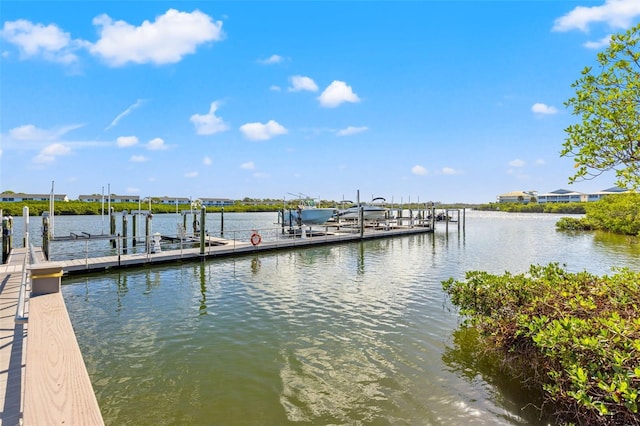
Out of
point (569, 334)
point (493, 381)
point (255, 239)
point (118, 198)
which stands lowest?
point (493, 381)

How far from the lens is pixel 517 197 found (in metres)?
159

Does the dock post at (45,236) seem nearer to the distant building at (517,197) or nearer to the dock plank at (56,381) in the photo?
the dock plank at (56,381)

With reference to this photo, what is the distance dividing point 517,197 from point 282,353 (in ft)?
578

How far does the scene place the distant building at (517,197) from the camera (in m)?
154

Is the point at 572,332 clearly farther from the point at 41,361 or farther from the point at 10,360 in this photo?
the point at 10,360

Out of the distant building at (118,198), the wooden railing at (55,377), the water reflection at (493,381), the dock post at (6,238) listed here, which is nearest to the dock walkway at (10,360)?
the wooden railing at (55,377)

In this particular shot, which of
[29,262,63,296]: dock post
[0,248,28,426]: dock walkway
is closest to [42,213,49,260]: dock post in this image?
[0,248,28,426]: dock walkway

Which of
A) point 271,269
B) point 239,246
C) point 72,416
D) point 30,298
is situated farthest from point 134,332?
point 239,246

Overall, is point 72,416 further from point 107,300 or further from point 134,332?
point 107,300

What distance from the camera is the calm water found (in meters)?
5.61

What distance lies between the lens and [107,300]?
11.9 meters

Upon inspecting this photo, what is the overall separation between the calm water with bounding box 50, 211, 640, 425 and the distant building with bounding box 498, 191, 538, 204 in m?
160

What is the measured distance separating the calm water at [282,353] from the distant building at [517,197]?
160 m

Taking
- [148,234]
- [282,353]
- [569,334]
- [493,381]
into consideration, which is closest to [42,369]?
[282,353]
